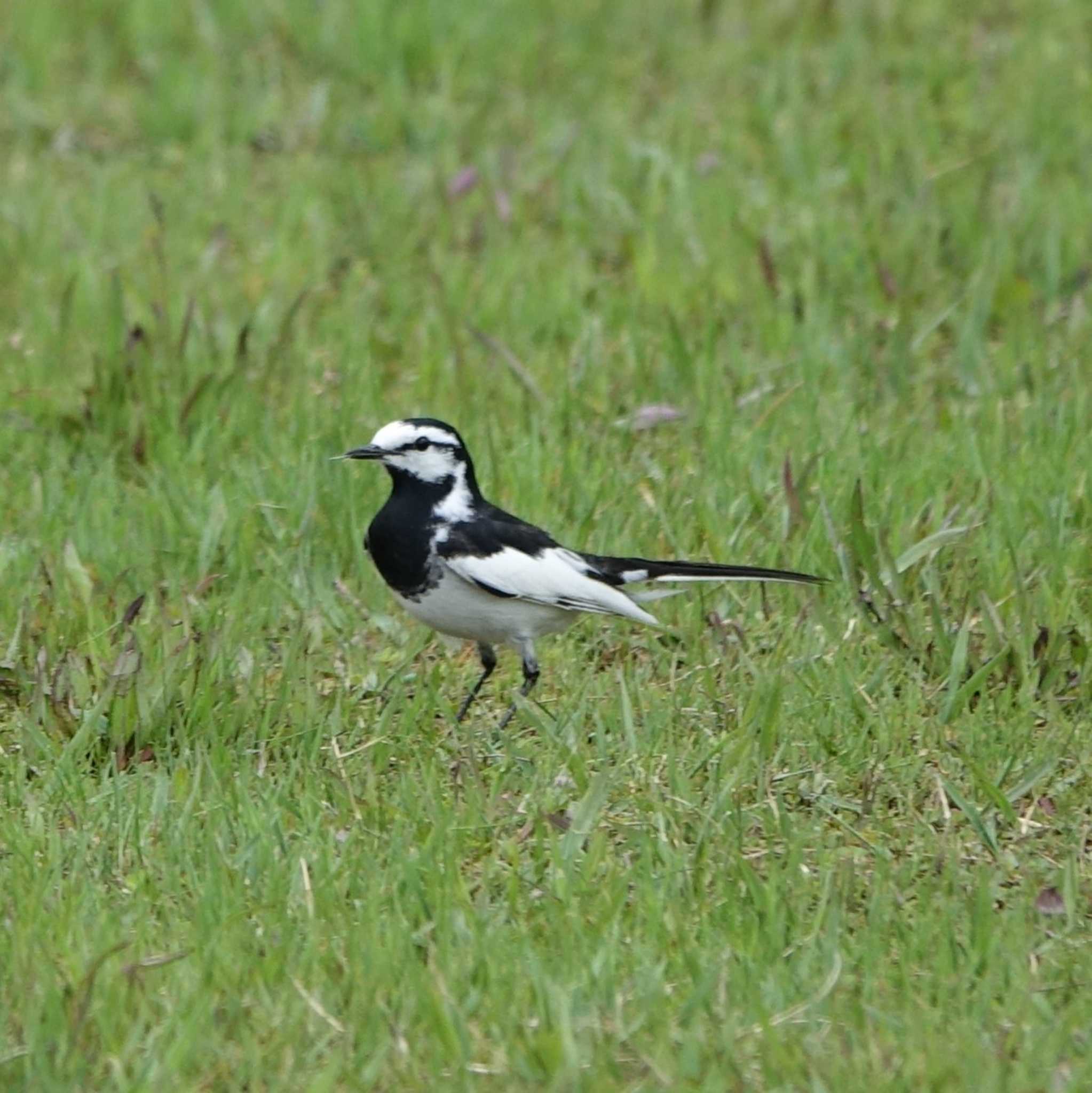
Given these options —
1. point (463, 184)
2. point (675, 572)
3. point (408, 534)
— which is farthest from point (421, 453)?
point (463, 184)

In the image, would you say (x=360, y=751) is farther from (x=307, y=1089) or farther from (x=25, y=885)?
(x=307, y=1089)

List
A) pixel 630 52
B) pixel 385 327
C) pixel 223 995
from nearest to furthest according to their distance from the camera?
1. pixel 223 995
2. pixel 385 327
3. pixel 630 52

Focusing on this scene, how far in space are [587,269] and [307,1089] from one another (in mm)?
4214

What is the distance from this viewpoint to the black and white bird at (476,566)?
448 cm

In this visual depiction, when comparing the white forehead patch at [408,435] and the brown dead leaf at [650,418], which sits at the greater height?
the white forehead patch at [408,435]

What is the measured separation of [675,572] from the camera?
4.59 meters

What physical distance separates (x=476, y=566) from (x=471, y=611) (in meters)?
0.10

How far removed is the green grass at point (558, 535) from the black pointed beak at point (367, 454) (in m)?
0.49

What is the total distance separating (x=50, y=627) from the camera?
4.73 metres

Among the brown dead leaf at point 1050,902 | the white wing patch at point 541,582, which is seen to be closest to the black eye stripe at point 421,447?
the white wing patch at point 541,582

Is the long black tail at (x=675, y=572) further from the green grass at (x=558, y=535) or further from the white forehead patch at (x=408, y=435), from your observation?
the white forehead patch at (x=408, y=435)

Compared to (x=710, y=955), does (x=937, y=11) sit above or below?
above

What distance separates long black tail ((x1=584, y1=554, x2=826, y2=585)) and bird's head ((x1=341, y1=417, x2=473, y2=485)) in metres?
0.39

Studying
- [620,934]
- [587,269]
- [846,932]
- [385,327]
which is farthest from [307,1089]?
[587,269]
